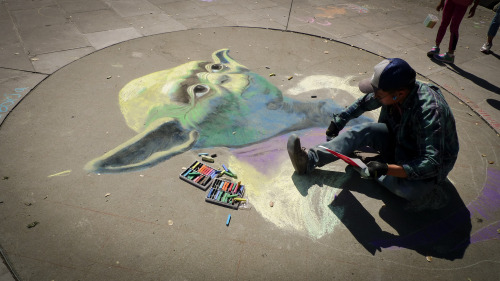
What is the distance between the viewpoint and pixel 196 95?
4.85 m

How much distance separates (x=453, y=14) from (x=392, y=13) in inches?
118

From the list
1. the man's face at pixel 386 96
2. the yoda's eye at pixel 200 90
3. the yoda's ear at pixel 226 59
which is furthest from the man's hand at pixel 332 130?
the yoda's ear at pixel 226 59

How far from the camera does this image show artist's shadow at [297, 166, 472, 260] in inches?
117

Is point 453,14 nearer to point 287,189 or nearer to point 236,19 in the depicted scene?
point 236,19

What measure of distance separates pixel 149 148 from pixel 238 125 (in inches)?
49.7

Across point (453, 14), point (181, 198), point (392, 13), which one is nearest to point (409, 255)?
point (181, 198)

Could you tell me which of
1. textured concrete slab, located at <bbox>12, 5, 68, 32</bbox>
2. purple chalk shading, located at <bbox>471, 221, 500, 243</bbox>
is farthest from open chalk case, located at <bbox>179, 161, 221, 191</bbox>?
textured concrete slab, located at <bbox>12, 5, 68, 32</bbox>

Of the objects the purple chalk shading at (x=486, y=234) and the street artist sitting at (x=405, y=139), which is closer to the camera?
the street artist sitting at (x=405, y=139)

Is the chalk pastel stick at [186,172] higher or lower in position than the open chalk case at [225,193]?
higher

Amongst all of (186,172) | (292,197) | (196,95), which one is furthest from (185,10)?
(292,197)

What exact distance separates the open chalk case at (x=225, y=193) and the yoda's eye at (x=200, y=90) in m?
1.85

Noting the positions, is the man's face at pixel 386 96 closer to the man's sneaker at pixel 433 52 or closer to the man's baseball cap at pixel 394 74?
the man's baseball cap at pixel 394 74

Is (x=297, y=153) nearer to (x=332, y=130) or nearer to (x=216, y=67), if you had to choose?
(x=332, y=130)

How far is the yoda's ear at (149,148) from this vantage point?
146 inches
